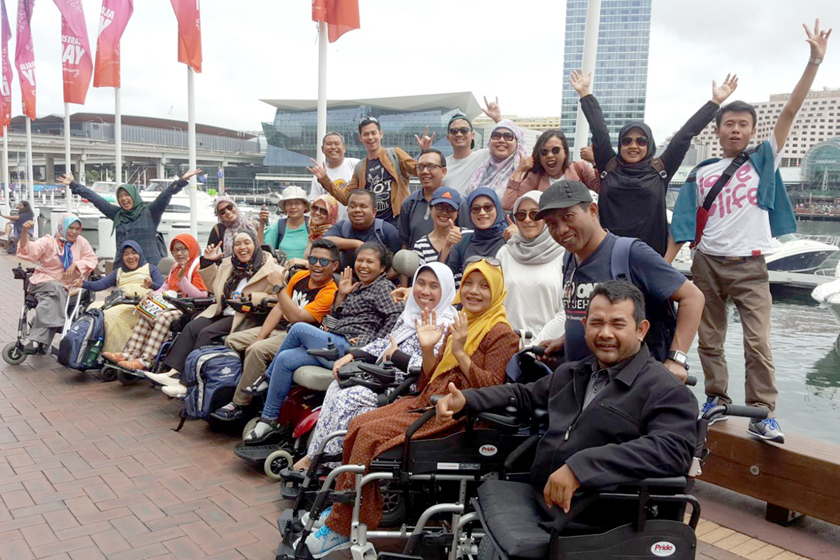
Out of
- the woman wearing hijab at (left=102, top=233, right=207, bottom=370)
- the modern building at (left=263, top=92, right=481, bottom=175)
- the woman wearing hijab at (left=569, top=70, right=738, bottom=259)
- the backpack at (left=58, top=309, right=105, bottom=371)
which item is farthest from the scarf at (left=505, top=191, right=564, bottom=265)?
the modern building at (left=263, top=92, right=481, bottom=175)

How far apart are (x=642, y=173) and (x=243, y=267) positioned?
10.5 feet

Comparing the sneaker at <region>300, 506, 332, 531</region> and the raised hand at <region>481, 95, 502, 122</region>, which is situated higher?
the raised hand at <region>481, 95, 502, 122</region>


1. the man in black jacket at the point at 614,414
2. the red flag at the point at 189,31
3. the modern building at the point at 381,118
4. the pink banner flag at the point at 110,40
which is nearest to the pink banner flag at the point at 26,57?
the pink banner flag at the point at 110,40

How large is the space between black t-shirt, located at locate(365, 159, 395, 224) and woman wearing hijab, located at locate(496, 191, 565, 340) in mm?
2036

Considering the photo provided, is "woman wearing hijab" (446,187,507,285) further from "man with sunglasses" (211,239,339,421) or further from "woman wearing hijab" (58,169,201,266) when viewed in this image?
"woman wearing hijab" (58,169,201,266)

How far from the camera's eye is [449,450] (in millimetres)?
2793

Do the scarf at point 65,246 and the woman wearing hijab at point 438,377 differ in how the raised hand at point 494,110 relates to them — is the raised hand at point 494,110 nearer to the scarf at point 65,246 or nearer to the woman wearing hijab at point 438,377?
the woman wearing hijab at point 438,377

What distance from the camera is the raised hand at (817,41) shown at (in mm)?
3455

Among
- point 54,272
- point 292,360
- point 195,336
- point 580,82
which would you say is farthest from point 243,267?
point 54,272

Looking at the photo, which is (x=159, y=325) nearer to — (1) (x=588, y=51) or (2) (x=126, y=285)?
(2) (x=126, y=285)

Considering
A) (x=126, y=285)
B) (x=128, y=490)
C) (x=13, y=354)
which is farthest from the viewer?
(x=13, y=354)

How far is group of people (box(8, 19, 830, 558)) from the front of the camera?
2.26 meters

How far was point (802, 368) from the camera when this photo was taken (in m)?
9.12

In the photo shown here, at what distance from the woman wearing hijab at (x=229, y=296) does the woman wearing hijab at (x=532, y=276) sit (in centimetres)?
219
